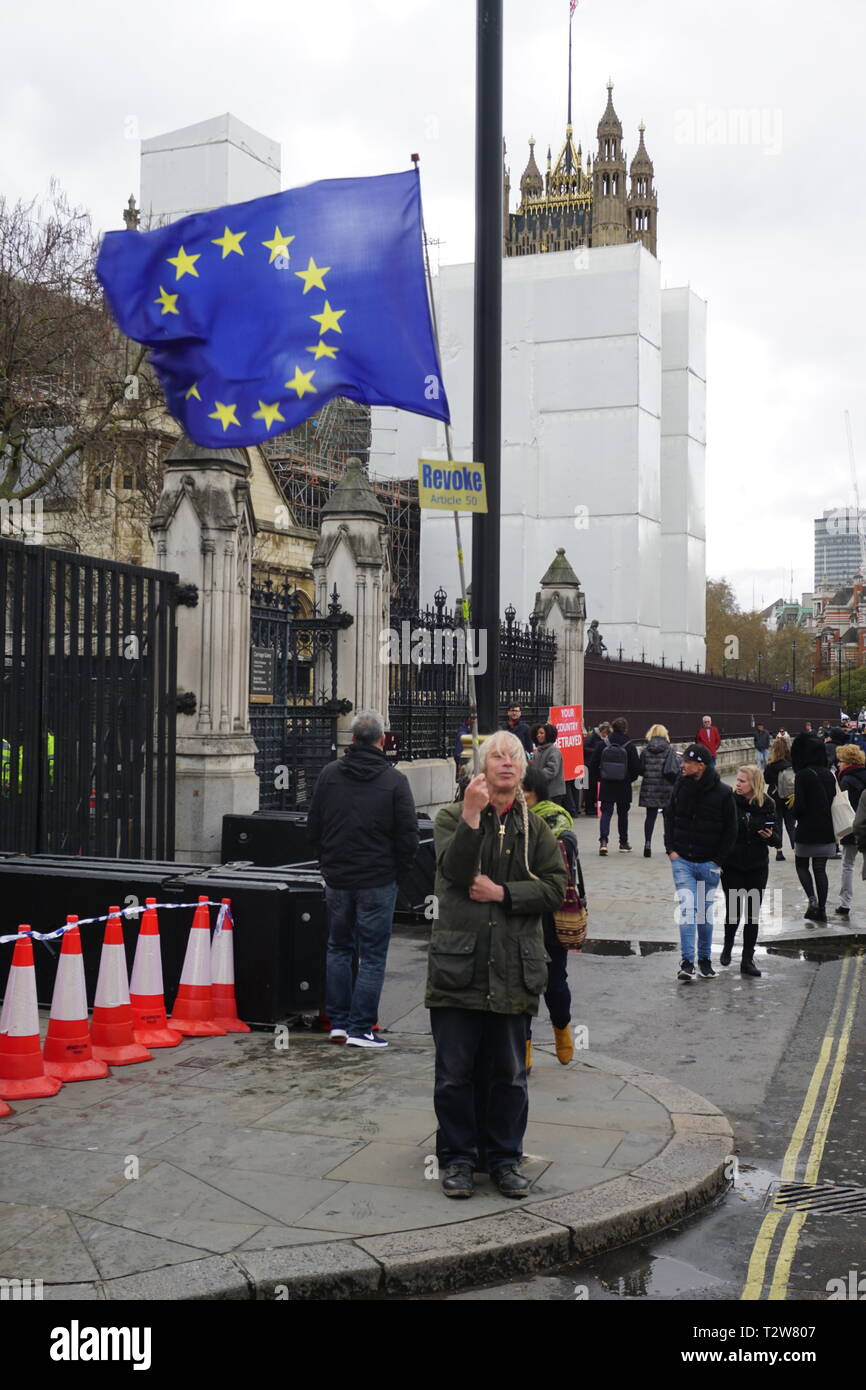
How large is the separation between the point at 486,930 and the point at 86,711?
527 cm

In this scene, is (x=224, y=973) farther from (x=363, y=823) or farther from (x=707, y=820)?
(x=707, y=820)

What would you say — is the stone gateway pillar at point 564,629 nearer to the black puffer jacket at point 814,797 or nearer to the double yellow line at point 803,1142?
the black puffer jacket at point 814,797

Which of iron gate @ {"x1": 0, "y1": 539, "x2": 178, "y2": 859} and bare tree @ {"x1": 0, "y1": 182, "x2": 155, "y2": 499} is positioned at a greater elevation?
bare tree @ {"x1": 0, "y1": 182, "x2": 155, "y2": 499}

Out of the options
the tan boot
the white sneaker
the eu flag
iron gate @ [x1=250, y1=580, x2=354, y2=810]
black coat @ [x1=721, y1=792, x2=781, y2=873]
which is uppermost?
the eu flag

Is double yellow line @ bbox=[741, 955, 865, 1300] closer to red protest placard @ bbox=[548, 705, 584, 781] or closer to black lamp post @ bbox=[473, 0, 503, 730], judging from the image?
black lamp post @ bbox=[473, 0, 503, 730]

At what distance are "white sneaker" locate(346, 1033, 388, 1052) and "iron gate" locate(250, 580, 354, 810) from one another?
19.5 ft

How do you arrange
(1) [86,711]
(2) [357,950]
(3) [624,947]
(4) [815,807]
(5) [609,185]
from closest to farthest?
(2) [357,950], (1) [86,711], (3) [624,947], (4) [815,807], (5) [609,185]

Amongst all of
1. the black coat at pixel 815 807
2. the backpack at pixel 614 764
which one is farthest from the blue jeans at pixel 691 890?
the backpack at pixel 614 764

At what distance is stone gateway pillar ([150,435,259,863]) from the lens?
11164mm

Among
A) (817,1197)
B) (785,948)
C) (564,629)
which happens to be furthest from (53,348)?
(817,1197)

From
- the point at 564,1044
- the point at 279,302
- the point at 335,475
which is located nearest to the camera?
the point at 564,1044

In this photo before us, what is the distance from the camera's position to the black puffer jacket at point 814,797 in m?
12.0

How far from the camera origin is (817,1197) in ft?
17.1

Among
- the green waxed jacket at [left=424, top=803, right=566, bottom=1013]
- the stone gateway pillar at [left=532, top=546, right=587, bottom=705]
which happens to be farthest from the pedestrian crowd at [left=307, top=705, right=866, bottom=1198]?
the stone gateway pillar at [left=532, top=546, right=587, bottom=705]
